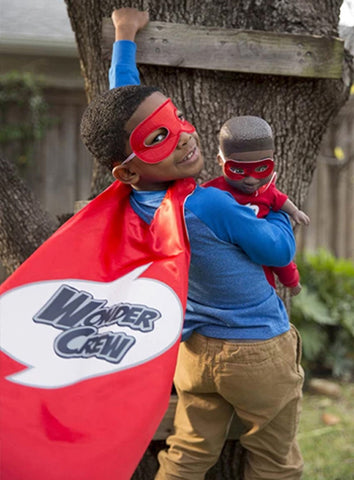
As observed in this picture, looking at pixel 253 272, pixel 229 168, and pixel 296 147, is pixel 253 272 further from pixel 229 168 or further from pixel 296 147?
pixel 296 147

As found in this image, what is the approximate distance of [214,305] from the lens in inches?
96.2

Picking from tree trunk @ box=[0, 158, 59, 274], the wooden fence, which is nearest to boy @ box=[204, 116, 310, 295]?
tree trunk @ box=[0, 158, 59, 274]

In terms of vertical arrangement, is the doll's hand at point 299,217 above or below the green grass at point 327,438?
above

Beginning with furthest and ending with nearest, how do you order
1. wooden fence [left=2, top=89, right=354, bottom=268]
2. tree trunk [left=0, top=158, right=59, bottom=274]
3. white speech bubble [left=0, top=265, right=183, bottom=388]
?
wooden fence [left=2, top=89, right=354, bottom=268] < tree trunk [left=0, top=158, right=59, bottom=274] < white speech bubble [left=0, top=265, right=183, bottom=388]

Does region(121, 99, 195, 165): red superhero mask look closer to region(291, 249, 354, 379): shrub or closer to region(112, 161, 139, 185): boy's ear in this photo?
region(112, 161, 139, 185): boy's ear

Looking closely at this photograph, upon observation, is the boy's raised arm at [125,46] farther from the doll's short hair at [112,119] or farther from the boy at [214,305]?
the doll's short hair at [112,119]

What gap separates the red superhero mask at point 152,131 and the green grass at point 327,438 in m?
2.50

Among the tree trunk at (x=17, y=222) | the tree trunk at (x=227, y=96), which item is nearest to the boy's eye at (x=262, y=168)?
the tree trunk at (x=227, y=96)

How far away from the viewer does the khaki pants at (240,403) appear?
7.99 ft

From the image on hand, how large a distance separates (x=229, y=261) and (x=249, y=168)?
1.10ft

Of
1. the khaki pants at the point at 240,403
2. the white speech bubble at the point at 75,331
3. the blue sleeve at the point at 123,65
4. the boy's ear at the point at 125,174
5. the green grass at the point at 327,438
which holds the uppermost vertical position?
the blue sleeve at the point at 123,65

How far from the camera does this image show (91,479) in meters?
1.94

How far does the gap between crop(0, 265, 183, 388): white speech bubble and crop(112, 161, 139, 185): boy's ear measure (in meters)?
0.33

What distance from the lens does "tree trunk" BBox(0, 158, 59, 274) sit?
3137mm
